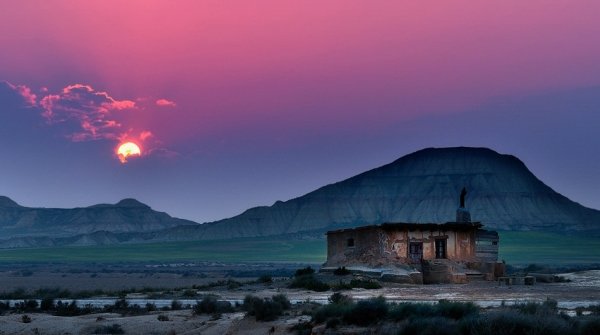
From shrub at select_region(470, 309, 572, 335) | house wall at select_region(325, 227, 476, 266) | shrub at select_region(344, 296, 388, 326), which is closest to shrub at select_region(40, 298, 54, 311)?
shrub at select_region(344, 296, 388, 326)

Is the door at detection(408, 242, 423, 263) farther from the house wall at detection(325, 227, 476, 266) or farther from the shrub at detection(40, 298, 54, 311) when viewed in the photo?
the shrub at detection(40, 298, 54, 311)

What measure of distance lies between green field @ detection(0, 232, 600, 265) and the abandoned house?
306 ft

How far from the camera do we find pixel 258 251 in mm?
176625

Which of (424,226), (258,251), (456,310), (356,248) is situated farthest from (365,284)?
(258,251)

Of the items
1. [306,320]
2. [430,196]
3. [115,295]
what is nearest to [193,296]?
[115,295]

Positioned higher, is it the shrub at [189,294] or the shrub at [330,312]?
the shrub at [189,294]

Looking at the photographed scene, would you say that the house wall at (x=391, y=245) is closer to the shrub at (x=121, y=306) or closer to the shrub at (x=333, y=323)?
the shrub at (x=121, y=306)

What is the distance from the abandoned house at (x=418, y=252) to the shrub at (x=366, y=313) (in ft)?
72.3

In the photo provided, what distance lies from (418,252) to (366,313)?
2636 cm

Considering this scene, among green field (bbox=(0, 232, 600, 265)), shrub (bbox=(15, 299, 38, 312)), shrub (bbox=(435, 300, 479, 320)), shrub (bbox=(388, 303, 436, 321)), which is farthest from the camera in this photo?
green field (bbox=(0, 232, 600, 265))

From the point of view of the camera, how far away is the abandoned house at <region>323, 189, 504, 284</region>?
4556cm

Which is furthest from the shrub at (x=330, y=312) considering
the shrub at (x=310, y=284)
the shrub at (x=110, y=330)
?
the shrub at (x=310, y=284)

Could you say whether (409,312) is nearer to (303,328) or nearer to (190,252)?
(303,328)

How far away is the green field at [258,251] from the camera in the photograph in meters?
154
